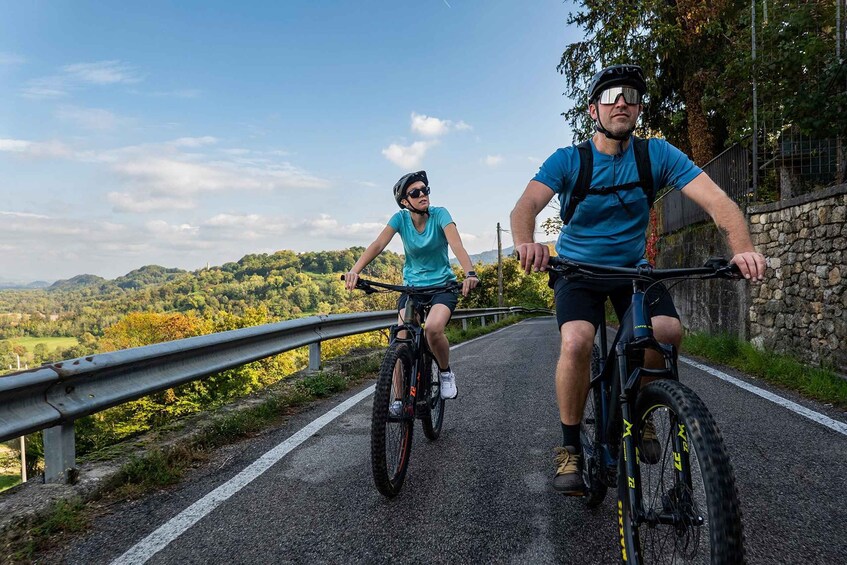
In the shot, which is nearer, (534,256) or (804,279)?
(534,256)

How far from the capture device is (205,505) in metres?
2.85

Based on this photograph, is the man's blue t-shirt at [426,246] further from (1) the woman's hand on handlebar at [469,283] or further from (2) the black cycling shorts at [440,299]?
(1) the woman's hand on handlebar at [469,283]

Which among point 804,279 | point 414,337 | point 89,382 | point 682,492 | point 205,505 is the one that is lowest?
point 205,505

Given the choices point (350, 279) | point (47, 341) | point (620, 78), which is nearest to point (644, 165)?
point (620, 78)

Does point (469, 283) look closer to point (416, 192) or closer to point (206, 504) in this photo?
point (416, 192)

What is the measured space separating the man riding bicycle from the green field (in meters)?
107

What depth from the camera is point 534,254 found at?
2.16m

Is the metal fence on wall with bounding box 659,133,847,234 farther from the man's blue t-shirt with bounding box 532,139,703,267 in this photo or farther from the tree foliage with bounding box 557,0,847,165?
the man's blue t-shirt with bounding box 532,139,703,267

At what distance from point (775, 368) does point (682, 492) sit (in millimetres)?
5788

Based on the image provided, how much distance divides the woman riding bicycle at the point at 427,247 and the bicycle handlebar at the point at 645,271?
1.68 m

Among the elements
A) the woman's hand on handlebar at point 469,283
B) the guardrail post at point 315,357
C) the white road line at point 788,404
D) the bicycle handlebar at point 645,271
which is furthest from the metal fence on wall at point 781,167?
the guardrail post at point 315,357

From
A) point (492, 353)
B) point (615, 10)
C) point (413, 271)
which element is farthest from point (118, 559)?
point (615, 10)

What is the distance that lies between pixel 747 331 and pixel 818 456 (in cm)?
624

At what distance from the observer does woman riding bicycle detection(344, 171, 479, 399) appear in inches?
157
